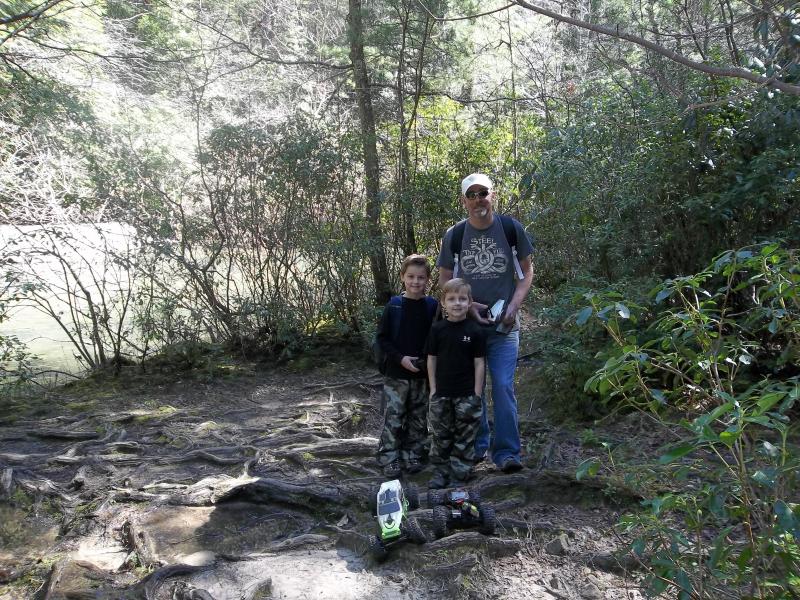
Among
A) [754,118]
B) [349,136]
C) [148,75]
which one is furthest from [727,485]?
[148,75]

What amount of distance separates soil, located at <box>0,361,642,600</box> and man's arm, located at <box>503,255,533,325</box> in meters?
0.96

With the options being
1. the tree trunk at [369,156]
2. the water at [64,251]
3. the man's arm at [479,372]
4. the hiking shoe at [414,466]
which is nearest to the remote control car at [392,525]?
the man's arm at [479,372]

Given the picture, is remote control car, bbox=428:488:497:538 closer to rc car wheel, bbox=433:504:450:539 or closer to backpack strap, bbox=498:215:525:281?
rc car wheel, bbox=433:504:450:539

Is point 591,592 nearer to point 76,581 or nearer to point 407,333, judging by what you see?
point 407,333

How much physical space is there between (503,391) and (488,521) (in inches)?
35.5

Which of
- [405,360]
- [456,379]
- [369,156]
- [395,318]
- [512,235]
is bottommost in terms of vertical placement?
[456,379]

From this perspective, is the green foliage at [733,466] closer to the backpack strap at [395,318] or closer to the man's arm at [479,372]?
the man's arm at [479,372]

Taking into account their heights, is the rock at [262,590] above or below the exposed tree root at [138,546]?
below

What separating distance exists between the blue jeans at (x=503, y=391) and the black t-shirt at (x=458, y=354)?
0.46 ft

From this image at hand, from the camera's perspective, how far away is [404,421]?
15.3 ft

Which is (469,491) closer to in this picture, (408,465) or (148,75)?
(408,465)

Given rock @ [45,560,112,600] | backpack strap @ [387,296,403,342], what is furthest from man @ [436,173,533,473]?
rock @ [45,560,112,600]

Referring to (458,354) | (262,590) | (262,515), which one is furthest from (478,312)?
(262,590)

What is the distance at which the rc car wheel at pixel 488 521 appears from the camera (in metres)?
3.61
